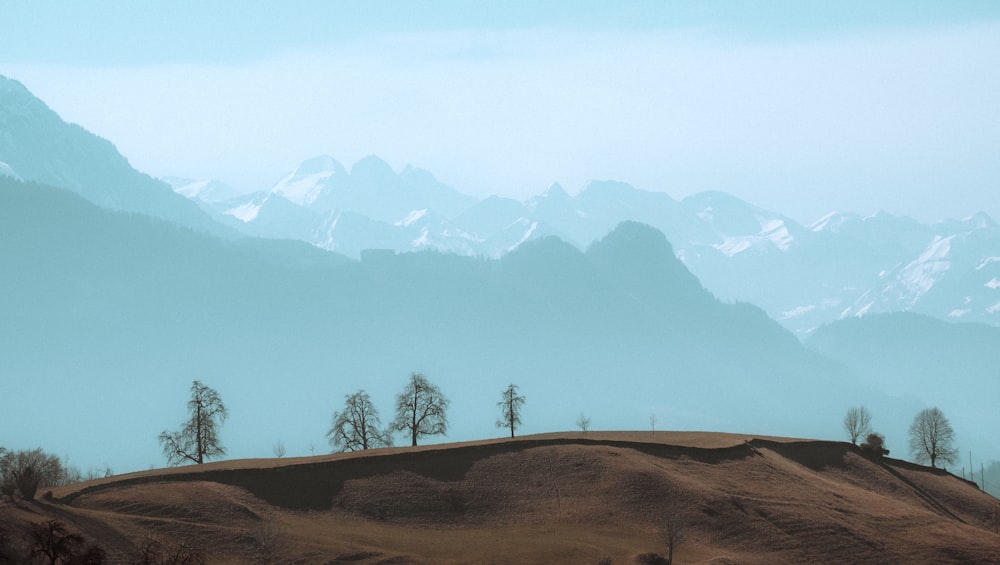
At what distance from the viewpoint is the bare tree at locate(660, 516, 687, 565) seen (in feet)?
397

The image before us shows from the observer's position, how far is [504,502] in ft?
449

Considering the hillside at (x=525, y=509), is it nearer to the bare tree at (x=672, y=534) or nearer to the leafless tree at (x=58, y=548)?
the bare tree at (x=672, y=534)

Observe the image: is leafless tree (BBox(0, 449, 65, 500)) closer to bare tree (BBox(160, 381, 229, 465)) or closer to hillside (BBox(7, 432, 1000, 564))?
hillside (BBox(7, 432, 1000, 564))

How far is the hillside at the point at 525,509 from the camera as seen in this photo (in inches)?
4574

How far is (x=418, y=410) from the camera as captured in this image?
177 m

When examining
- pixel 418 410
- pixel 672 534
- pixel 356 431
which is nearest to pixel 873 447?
pixel 672 534

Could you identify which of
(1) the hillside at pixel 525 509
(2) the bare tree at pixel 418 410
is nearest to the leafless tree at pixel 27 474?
(1) the hillside at pixel 525 509

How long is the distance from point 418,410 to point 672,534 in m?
64.5

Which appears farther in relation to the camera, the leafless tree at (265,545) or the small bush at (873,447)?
the small bush at (873,447)

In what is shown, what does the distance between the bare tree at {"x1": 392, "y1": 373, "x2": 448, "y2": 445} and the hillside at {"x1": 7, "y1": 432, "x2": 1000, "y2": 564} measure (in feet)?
67.1

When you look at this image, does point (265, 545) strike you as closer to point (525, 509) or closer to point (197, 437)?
point (525, 509)

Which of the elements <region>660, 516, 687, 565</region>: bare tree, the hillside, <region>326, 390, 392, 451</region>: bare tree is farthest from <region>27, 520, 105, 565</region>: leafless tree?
<region>326, 390, 392, 451</region>: bare tree

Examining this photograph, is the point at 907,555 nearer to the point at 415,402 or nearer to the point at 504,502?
the point at 504,502

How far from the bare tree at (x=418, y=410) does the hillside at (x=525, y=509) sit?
2045 centimetres
